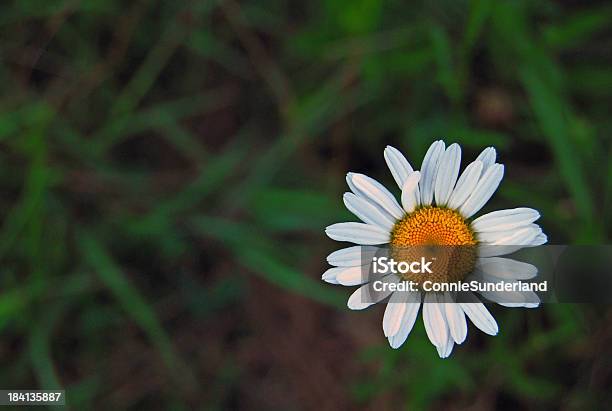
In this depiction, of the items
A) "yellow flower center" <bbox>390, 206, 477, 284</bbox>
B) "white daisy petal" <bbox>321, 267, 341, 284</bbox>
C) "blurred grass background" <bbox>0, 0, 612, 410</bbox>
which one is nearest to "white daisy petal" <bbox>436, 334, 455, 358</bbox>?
"yellow flower center" <bbox>390, 206, 477, 284</bbox>

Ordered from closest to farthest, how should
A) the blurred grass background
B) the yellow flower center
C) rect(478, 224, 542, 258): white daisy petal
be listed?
1. rect(478, 224, 542, 258): white daisy petal
2. the yellow flower center
3. the blurred grass background

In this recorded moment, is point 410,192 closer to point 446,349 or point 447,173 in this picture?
point 447,173

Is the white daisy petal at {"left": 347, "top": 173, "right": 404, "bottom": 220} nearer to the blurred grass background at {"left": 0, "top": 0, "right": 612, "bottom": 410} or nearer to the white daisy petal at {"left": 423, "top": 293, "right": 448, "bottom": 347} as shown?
the white daisy petal at {"left": 423, "top": 293, "right": 448, "bottom": 347}

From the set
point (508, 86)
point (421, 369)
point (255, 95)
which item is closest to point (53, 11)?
point (255, 95)

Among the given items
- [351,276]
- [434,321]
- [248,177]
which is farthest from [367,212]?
[248,177]

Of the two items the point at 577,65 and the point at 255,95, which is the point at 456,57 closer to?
the point at 577,65

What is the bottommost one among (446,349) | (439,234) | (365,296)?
(446,349)

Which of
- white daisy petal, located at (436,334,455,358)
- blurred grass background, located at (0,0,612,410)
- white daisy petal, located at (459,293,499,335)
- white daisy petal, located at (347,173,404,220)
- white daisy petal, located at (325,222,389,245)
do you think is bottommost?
white daisy petal, located at (436,334,455,358)
